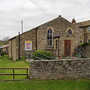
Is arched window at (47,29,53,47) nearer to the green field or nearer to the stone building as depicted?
the stone building

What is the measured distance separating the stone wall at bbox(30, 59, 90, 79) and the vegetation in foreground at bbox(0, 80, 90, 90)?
46 centimetres

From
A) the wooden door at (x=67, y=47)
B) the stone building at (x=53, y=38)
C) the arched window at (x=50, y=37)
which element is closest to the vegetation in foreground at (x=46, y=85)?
the stone building at (x=53, y=38)

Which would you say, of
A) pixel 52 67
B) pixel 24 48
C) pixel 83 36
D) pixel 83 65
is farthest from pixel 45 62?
pixel 83 36

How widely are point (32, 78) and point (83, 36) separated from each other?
25.8 metres

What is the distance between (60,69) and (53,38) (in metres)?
12.1

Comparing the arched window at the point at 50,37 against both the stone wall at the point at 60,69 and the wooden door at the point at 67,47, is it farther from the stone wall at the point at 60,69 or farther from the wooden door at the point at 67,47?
the stone wall at the point at 60,69

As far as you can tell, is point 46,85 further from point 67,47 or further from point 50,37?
point 67,47

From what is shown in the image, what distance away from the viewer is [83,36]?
104ft

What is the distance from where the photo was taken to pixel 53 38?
20781 mm

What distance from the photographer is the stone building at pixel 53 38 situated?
19469 millimetres

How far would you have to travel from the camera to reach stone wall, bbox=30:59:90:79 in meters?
8.88

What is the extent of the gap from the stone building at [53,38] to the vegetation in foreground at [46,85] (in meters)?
11.4

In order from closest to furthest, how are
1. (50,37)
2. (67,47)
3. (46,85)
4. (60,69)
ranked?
(46,85), (60,69), (50,37), (67,47)

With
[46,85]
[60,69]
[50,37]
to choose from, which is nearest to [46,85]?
[46,85]
